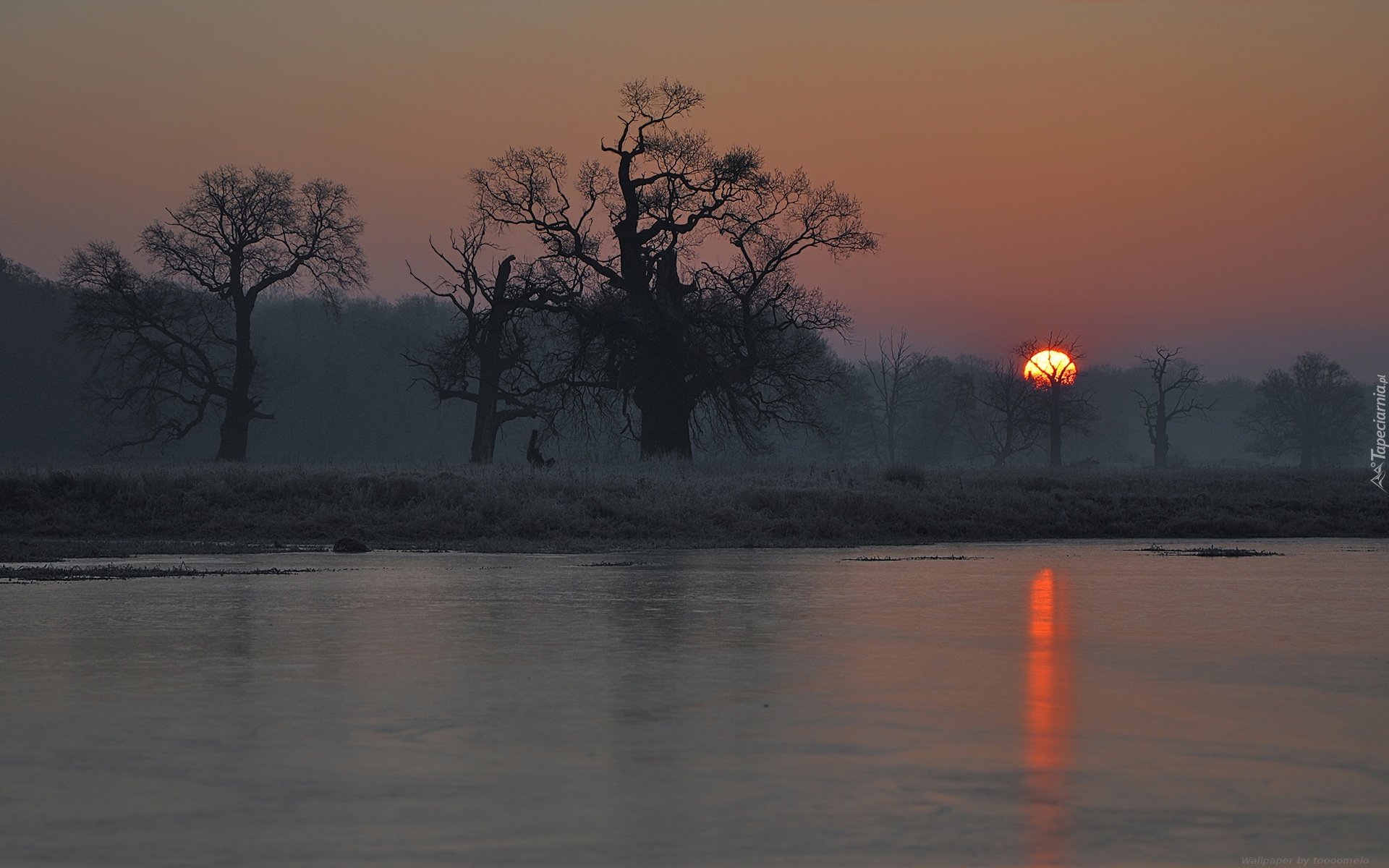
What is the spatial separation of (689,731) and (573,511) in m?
21.8

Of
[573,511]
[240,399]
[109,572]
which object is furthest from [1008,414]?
[109,572]

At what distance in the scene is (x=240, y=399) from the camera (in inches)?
2235

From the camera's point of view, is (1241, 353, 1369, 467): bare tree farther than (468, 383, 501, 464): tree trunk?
Yes

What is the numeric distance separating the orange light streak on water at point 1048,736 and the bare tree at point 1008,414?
65039 millimetres

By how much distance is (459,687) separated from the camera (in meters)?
9.28

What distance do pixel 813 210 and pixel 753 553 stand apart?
24.2 metres

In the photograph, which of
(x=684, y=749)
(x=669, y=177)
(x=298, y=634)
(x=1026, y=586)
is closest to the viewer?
(x=684, y=749)

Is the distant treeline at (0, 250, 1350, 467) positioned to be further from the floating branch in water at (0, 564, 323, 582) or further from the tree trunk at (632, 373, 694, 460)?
the floating branch in water at (0, 564, 323, 582)

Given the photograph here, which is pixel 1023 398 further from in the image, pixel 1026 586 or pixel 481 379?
pixel 1026 586

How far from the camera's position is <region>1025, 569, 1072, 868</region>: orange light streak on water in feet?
18.4

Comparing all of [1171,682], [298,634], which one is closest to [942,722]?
[1171,682]

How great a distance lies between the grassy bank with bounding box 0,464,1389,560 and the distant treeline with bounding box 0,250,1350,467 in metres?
36.0

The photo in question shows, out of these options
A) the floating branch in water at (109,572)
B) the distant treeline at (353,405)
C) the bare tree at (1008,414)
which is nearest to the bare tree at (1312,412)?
the distant treeline at (353,405)

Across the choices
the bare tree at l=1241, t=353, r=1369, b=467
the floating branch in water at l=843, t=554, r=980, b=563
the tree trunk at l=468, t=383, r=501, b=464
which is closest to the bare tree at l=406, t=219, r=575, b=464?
the tree trunk at l=468, t=383, r=501, b=464
